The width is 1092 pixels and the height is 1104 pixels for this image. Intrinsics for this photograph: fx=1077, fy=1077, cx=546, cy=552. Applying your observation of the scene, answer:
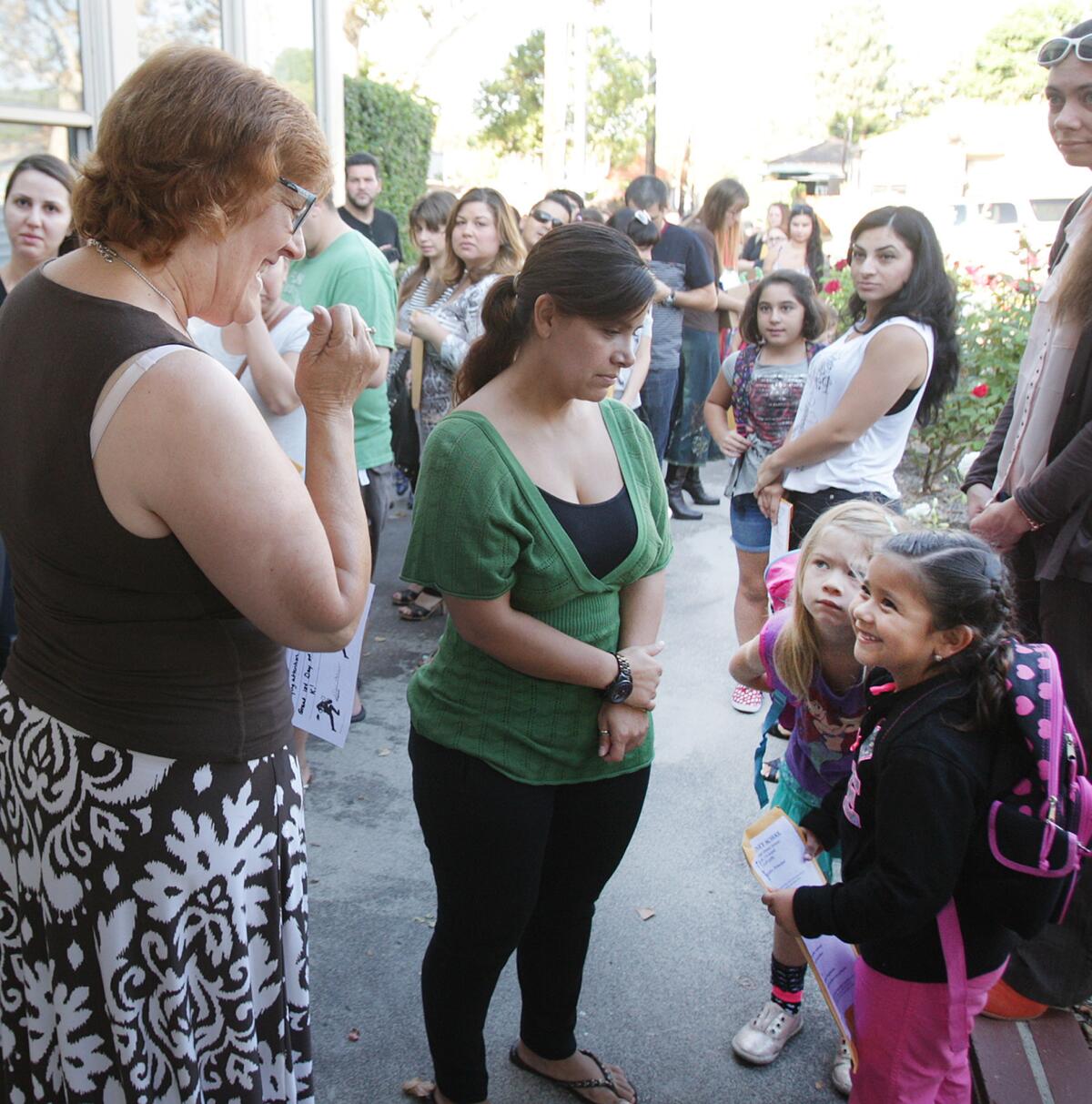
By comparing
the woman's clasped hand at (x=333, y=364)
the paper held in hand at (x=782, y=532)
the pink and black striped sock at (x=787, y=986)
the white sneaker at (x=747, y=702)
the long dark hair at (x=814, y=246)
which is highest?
the woman's clasped hand at (x=333, y=364)

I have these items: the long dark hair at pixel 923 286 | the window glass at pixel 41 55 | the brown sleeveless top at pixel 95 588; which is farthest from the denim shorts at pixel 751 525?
the window glass at pixel 41 55

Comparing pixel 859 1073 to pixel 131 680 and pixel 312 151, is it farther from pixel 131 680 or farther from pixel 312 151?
pixel 312 151

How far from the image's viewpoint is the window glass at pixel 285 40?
21.8 ft

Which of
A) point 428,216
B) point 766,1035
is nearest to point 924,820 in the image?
point 766,1035

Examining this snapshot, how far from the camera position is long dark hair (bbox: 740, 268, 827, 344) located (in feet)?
14.9

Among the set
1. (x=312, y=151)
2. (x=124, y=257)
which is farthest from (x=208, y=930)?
(x=312, y=151)

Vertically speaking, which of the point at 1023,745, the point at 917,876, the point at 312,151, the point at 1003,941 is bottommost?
the point at 1003,941

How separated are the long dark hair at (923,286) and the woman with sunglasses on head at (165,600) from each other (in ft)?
8.29

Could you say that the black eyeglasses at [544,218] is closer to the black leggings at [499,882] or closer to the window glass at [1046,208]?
the black leggings at [499,882]

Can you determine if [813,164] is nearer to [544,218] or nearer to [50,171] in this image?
[544,218]

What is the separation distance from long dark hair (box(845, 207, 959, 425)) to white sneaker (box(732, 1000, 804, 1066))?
2189 millimetres

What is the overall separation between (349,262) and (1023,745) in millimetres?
2713

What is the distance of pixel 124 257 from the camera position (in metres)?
1.45

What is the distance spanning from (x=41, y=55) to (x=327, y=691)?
4.30 m
